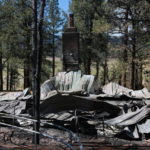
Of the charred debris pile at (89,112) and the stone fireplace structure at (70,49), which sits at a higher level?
the stone fireplace structure at (70,49)

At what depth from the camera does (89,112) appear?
14.3m

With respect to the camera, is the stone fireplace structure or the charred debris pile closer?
the charred debris pile

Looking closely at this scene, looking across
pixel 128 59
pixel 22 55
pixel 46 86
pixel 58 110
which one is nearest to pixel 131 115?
pixel 58 110

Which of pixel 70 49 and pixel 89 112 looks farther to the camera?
pixel 70 49

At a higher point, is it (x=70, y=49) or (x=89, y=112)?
(x=70, y=49)

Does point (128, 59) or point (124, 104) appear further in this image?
point (128, 59)

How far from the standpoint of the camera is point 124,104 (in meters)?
14.6

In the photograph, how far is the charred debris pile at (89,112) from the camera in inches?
490

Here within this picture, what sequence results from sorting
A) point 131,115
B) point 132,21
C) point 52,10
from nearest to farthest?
point 131,115 → point 132,21 → point 52,10

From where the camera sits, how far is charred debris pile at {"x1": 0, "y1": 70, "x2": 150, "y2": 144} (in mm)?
12438

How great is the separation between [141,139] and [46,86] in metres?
7.84

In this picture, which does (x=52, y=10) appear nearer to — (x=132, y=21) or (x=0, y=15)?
(x=0, y=15)

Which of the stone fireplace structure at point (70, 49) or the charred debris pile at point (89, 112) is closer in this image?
the charred debris pile at point (89, 112)

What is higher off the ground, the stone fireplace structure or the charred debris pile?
the stone fireplace structure
